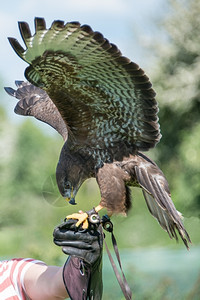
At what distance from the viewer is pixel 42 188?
9258 mm

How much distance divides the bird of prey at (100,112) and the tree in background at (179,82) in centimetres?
567

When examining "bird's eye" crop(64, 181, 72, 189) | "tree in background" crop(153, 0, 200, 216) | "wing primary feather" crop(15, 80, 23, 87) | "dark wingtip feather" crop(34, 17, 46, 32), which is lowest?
"bird's eye" crop(64, 181, 72, 189)

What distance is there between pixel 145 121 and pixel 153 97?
165 mm

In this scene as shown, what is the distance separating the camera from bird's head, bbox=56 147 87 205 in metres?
2.68

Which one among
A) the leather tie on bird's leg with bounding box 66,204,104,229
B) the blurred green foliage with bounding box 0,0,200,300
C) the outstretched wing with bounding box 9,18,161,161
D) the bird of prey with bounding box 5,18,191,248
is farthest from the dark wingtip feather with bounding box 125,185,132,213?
the blurred green foliage with bounding box 0,0,200,300

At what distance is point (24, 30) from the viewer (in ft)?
6.89

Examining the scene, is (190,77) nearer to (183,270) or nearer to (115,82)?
(183,270)

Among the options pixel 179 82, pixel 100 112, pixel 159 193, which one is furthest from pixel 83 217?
pixel 179 82

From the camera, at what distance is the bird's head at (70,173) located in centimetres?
268

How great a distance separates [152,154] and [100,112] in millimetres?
5563

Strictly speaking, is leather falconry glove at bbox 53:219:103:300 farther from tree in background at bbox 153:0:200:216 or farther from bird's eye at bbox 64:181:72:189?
tree in background at bbox 153:0:200:216

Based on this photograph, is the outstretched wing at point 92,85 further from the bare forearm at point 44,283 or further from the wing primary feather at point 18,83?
the wing primary feather at point 18,83

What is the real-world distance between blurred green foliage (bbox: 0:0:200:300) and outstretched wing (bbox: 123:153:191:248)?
3.98m

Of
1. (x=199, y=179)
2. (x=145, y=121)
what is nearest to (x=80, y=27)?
(x=145, y=121)
